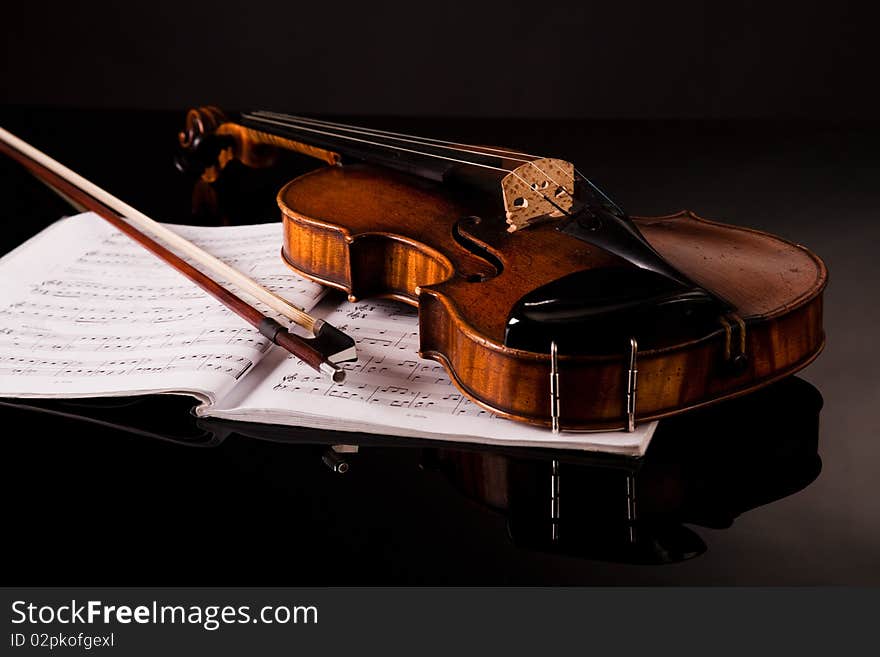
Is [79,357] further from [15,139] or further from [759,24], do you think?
[759,24]

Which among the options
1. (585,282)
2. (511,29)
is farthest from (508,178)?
(511,29)

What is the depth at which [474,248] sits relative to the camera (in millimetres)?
1296

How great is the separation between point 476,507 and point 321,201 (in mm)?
604

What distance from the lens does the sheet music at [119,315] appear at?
4.08 ft

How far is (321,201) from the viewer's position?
1.49 metres

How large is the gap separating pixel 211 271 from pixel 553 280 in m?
0.60

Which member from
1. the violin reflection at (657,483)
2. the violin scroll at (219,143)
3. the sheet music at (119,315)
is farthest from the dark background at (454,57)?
the violin reflection at (657,483)

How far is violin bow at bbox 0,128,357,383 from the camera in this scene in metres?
1.20

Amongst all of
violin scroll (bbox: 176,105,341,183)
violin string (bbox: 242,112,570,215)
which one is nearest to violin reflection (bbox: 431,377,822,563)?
violin string (bbox: 242,112,570,215)

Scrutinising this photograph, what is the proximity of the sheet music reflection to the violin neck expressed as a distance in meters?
0.47

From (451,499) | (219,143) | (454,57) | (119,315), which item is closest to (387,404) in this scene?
(451,499)

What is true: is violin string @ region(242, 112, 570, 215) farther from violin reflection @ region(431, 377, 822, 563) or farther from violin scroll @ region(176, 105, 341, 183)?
violin reflection @ region(431, 377, 822, 563)

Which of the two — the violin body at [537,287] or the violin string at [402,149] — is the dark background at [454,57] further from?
the violin body at [537,287]

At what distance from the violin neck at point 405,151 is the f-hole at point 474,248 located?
4.7 inches
